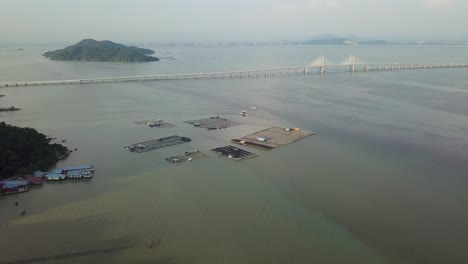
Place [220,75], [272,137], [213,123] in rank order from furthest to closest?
[220,75] → [213,123] → [272,137]

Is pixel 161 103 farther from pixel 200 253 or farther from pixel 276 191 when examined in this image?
pixel 200 253

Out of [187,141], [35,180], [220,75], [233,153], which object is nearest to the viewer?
[35,180]

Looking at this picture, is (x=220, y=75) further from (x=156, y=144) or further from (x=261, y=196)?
(x=261, y=196)

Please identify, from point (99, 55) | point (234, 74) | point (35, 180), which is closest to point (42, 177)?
point (35, 180)

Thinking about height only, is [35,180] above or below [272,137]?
below

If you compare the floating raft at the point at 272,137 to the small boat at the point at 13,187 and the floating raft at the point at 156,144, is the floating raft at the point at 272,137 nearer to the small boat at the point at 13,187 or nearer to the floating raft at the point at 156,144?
the floating raft at the point at 156,144

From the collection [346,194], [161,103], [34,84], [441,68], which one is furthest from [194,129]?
[441,68]
